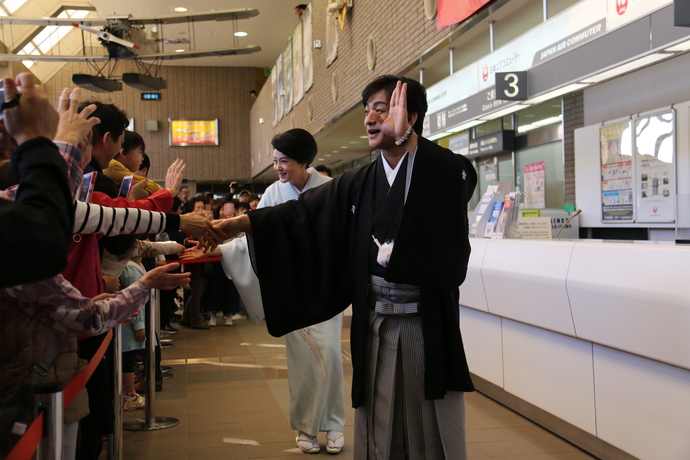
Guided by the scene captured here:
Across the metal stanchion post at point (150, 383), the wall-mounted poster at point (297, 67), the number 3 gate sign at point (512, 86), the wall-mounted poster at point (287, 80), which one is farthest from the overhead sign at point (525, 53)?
the wall-mounted poster at point (287, 80)

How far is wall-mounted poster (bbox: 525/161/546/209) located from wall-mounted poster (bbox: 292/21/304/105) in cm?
640

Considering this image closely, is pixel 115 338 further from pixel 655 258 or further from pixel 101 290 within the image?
pixel 655 258

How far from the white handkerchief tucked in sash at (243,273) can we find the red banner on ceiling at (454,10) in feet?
10.6

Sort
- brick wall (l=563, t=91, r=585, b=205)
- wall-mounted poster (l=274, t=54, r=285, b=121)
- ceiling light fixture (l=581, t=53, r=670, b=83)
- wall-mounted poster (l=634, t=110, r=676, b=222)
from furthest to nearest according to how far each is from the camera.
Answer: wall-mounted poster (l=274, t=54, r=285, b=121) → brick wall (l=563, t=91, r=585, b=205) → wall-mounted poster (l=634, t=110, r=676, b=222) → ceiling light fixture (l=581, t=53, r=670, b=83)

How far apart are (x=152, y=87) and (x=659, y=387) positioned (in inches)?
644

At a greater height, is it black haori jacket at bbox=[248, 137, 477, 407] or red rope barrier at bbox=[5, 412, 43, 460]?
black haori jacket at bbox=[248, 137, 477, 407]

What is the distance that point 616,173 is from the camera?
22.1ft

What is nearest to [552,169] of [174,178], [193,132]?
[174,178]

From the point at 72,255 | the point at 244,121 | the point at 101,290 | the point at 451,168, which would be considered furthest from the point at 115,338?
the point at 244,121

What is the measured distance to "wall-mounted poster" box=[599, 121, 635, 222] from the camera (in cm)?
656

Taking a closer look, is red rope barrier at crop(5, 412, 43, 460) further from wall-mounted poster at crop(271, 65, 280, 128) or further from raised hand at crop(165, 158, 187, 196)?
wall-mounted poster at crop(271, 65, 280, 128)

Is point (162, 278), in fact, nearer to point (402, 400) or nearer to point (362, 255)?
point (362, 255)

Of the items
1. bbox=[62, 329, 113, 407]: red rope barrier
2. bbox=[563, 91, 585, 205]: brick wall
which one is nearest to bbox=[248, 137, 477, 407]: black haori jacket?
bbox=[62, 329, 113, 407]: red rope barrier

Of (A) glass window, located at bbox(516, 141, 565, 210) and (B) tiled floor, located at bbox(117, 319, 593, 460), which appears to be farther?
(A) glass window, located at bbox(516, 141, 565, 210)
